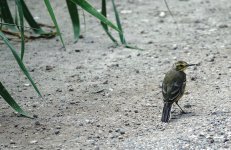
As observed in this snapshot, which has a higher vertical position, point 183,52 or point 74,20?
point 74,20

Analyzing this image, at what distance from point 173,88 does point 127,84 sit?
48.9 inches

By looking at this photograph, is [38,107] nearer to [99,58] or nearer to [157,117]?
[157,117]

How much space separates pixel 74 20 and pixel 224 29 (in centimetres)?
403

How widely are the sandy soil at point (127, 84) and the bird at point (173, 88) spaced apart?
156 mm

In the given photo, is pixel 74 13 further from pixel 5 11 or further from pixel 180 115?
pixel 180 115

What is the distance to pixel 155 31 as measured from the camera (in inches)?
456

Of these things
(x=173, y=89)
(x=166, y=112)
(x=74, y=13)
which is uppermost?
(x=74, y=13)

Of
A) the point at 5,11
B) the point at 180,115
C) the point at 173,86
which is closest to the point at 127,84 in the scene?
the point at 173,86

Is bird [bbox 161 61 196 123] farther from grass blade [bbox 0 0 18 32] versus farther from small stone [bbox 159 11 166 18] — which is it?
small stone [bbox 159 11 166 18]

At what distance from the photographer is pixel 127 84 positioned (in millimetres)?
9094

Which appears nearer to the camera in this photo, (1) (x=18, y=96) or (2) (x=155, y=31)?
(1) (x=18, y=96)

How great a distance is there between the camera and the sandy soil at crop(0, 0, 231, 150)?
7.10 metres

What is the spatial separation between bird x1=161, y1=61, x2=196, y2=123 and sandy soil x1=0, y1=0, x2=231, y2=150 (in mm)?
156

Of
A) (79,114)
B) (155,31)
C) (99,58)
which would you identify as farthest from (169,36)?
(79,114)
